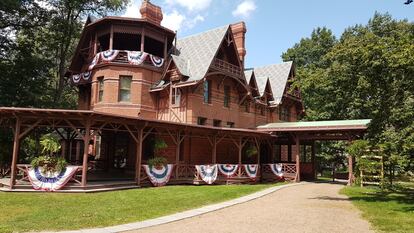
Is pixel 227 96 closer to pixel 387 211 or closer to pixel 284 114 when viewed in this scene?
pixel 284 114

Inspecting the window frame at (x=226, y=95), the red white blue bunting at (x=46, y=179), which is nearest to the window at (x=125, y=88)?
the window frame at (x=226, y=95)

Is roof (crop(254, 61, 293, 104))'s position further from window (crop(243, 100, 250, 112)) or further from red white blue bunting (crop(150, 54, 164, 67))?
red white blue bunting (crop(150, 54, 164, 67))

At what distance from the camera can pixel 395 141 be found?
15.2 m

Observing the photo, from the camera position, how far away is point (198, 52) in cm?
2645

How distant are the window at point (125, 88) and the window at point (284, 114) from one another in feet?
54.8

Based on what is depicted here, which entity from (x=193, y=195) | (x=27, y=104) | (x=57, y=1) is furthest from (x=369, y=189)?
(x=57, y=1)

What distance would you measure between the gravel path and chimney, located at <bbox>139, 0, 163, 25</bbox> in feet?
53.4

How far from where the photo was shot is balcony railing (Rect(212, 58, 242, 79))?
2564 centimetres

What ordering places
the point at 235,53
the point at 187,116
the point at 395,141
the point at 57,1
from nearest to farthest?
the point at 395,141, the point at 187,116, the point at 235,53, the point at 57,1

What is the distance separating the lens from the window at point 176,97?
2468 centimetres

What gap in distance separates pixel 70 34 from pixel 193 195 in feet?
79.3

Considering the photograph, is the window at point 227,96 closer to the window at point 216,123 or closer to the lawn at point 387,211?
the window at point 216,123

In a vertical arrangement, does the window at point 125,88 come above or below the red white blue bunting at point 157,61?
below

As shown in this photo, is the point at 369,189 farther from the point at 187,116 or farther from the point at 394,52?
the point at 187,116
